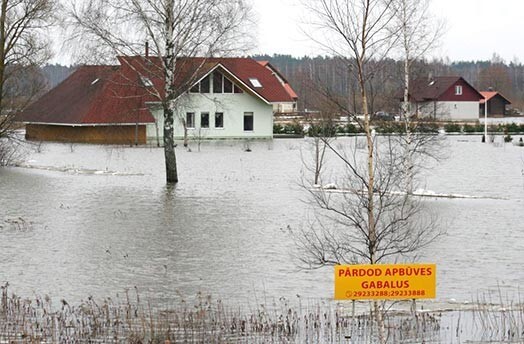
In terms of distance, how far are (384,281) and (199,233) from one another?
9991 millimetres

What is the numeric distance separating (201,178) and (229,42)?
525cm

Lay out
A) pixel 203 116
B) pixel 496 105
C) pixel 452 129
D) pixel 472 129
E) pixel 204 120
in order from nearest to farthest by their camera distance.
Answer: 1. pixel 203 116
2. pixel 204 120
3. pixel 452 129
4. pixel 472 129
5. pixel 496 105

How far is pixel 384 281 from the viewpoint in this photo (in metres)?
10.6

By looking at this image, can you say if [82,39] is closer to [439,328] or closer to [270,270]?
[270,270]

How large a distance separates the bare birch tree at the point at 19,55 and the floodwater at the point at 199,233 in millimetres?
2390

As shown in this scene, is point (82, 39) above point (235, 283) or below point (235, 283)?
above

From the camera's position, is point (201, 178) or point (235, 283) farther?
point (201, 178)

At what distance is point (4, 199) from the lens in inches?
1011

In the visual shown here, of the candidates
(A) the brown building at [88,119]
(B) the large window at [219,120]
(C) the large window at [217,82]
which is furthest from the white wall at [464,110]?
(A) the brown building at [88,119]

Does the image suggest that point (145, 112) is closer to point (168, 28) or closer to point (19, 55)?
point (19, 55)

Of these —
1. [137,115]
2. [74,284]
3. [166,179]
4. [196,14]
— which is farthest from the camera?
[137,115]

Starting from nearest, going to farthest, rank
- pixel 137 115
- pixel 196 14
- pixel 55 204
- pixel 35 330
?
pixel 35 330 < pixel 55 204 < pixel 196 14 < pixel 137 115

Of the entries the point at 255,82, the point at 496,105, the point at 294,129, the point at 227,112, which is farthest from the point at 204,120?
the point at 496,105

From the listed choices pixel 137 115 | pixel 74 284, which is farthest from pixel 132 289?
pixel 137 115
